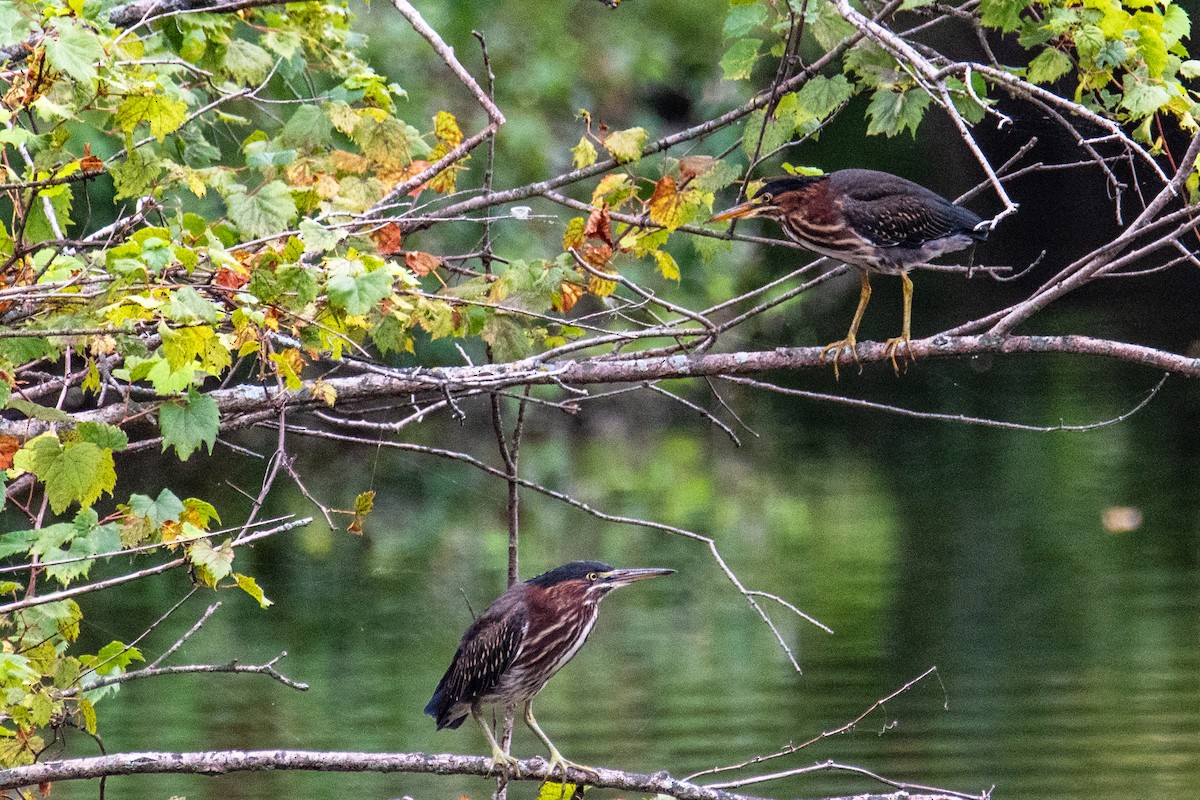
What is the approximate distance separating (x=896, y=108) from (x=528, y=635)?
169cm

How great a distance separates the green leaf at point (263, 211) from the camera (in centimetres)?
343

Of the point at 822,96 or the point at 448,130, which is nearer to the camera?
the point at 822,96

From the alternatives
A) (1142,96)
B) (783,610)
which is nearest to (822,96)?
(1142,96)

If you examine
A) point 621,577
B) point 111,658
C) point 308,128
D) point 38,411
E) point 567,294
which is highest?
point 308,128

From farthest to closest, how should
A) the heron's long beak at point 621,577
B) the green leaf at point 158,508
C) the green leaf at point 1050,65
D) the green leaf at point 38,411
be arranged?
the heron's long beak at point 621,577 < the green leaf at point 1050,65 < the green leaf at point 158,508 < the green leaf at point 38,411

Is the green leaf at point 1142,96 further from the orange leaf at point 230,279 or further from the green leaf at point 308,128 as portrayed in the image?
the green leaf at point 308,128

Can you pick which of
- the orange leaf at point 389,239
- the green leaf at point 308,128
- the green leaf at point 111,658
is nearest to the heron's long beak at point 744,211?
the orange leaf at point 389,239

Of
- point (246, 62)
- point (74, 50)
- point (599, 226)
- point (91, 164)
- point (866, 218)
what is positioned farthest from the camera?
point (866, 218)

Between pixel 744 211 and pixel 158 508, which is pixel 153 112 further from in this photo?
pixel 744 211

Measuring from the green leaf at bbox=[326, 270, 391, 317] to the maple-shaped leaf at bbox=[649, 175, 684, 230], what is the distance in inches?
40.7

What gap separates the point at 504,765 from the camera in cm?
339

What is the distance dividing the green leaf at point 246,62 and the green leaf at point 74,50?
181 cm

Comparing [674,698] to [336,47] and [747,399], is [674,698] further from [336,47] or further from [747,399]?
[747,399]

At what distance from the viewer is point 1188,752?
7.12m
